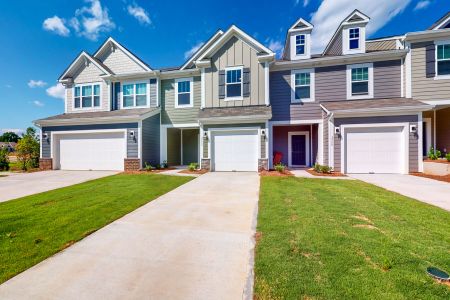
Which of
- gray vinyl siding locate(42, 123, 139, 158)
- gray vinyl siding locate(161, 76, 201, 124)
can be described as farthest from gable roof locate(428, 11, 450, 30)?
gray vinyl siding locate(42, 123, 139, 158)

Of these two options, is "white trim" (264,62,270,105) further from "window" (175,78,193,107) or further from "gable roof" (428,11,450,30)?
"gable roof" (428,11,450,30)

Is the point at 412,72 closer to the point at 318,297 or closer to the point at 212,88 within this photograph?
the point at 212,88

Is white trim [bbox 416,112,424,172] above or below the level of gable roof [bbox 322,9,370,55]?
below

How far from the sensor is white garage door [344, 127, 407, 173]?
9.70 metres

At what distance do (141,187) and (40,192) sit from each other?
3.39 meters

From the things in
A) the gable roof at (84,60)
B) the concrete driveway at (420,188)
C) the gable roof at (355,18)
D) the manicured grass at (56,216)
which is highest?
the gable roof at (355,18)

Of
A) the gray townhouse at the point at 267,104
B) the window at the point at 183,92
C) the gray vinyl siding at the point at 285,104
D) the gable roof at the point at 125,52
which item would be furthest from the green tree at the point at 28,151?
the gray vinyl siding at the point at 285,104

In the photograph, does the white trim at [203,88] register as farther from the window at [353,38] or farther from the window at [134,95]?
the window at [353,38]

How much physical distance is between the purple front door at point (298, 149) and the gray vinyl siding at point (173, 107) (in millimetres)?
6690

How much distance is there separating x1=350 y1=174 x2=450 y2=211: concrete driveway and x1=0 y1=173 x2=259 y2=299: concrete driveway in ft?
16.5

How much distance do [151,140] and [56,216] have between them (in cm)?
861

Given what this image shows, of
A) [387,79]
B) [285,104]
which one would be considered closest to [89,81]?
[285,104]

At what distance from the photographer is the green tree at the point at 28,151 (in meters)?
13.6

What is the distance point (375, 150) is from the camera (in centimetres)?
990
